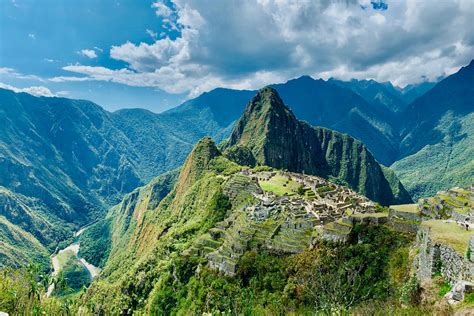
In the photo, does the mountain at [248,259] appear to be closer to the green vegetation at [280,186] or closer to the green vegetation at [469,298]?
the green vegetation at [280,186]

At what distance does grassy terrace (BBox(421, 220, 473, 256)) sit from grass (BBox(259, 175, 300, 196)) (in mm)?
59995

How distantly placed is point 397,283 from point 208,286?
3289cm

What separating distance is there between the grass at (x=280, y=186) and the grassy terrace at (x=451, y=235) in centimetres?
6000

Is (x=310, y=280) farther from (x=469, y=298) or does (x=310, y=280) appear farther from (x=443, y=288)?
(x=469, y=298)

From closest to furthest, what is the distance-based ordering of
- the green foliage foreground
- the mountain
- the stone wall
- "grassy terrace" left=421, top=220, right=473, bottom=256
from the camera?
the stone wall → "grassy terrace" left=421, top=220, right=473, bottom=256 → the green foliage foreground → the mountain

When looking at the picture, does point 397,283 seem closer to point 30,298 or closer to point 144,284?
point 30,298

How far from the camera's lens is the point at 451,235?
3397cm

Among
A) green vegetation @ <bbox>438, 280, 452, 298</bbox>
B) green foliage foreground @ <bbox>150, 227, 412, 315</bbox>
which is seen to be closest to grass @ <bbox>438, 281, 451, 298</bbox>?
green vegetation @ <bbox>438, 280, 452, 298</bbox>

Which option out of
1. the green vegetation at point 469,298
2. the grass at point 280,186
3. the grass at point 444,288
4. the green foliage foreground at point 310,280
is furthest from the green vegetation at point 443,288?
the grass at point 280,186

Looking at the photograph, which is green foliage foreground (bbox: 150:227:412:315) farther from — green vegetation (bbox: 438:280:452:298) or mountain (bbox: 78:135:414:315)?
green vegetation (bbox: 438:280:452:298)

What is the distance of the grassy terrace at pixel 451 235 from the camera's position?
30.7 m

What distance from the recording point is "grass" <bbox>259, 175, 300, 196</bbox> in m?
102

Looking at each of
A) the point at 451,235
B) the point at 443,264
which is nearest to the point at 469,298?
the point at 443,264

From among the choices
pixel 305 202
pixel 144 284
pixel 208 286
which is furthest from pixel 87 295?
pixel 305 202
